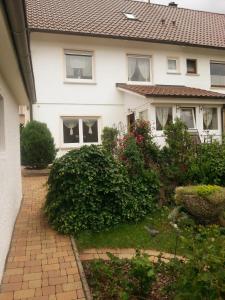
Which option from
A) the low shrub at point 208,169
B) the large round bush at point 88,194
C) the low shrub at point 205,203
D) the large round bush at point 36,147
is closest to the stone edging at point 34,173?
the large round bush at point 36,147

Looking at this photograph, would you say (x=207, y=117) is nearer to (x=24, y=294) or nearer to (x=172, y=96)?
(x=172, y=96)

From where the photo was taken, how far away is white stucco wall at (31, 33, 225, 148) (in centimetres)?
1562

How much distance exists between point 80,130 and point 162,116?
4.02 meters

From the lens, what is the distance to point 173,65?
1838cm

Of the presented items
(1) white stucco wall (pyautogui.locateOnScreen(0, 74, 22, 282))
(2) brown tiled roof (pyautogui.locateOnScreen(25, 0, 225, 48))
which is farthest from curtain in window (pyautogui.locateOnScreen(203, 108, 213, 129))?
(1) white stucco wall (pyautogui.locateOnScreen(0, 74, 22, 282))

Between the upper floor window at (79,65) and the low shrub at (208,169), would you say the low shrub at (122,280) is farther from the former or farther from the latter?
the upper floor window at (79,65)

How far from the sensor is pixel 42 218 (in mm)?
7273

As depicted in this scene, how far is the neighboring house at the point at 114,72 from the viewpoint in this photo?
1552 cm

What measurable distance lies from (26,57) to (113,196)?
133 inches

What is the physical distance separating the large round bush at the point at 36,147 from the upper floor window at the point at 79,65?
13.2 feet

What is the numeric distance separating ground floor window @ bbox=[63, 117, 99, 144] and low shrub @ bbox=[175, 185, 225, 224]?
9694mm

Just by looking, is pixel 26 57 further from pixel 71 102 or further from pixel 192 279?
pixel 71 102

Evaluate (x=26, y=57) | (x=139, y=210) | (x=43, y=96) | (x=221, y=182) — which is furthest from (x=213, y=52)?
(x=26, y=57)

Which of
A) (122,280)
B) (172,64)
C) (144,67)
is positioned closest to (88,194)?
(122,280)
